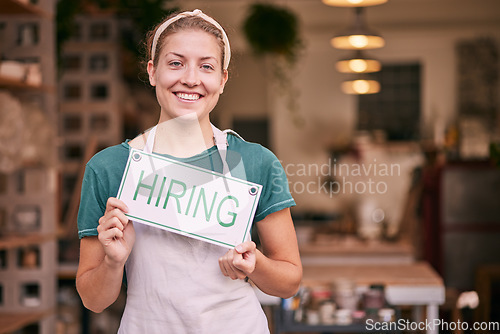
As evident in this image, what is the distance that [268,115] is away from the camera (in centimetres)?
884

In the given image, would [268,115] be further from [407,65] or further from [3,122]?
[3,122]

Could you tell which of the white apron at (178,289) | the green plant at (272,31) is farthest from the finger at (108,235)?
the green plant at (272,31)

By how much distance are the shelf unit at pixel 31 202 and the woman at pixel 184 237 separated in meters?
2.14

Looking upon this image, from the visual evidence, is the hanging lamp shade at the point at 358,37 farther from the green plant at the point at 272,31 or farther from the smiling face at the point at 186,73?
the smiling face at the point at 186,73

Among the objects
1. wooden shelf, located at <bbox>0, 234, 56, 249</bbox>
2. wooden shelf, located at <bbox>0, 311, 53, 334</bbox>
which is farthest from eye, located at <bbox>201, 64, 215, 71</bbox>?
wooden shelf, located at <bbox>0, 311, 53, 334</bbox>

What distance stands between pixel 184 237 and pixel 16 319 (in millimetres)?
2219

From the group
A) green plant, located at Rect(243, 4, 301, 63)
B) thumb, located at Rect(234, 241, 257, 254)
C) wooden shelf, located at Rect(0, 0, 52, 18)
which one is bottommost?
thumb, located at Rect(234, 241, 257, 254)

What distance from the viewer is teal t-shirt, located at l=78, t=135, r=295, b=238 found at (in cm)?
127

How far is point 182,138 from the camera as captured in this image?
130 centimetres

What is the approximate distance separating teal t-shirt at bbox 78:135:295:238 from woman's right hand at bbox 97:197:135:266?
0.28 feet

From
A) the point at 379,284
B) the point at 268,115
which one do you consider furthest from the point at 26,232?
the point at 268,115

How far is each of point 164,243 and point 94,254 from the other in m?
0.14

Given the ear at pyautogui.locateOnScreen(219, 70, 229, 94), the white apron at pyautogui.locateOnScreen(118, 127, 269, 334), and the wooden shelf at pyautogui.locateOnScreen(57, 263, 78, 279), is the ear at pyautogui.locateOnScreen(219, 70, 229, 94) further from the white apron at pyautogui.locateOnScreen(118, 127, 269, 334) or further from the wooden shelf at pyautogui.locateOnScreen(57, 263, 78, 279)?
the wooden shelf at pyautogui.locateOnScreen(57, 263, 78, 279)

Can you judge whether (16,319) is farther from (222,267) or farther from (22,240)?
(222,267)
